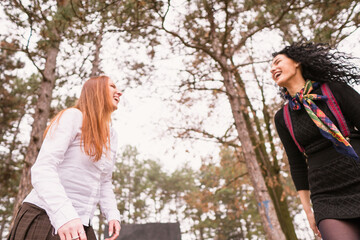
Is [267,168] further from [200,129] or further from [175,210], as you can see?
[175,210]

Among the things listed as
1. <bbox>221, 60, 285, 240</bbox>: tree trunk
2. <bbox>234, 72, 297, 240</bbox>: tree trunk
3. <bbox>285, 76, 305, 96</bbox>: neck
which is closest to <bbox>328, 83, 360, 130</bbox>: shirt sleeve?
<bbox>285, 76, 305, 96</bbox>: neck

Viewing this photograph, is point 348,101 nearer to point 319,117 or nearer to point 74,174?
point 319,117

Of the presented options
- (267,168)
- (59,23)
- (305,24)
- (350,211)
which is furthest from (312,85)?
(267,168)

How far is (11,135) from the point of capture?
46.0ft

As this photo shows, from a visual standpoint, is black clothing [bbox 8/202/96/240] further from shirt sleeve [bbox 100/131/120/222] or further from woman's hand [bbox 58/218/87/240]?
shirt sleeve [bbox 100/131/120/222]

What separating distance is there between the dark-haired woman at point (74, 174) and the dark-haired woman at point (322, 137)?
1276 millimetres

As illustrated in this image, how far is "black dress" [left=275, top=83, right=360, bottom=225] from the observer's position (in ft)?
4.58

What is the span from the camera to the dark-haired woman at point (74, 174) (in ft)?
3.76

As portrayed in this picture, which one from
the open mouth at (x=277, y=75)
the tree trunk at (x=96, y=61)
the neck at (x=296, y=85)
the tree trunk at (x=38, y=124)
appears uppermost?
the tree trunk at (x=96, y=61)

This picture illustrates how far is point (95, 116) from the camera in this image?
1574 mm

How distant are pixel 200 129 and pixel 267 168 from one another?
2.84 meters

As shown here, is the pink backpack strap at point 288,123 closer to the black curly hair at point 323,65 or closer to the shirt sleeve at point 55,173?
the black curly hair at point 323,65

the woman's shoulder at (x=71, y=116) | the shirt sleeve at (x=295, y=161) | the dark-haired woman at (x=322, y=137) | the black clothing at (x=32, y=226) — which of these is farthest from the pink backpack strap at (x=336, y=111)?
the black clothing at (x=32, y=226)

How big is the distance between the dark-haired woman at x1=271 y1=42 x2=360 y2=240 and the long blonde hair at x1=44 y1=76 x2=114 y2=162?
4.14 feet
